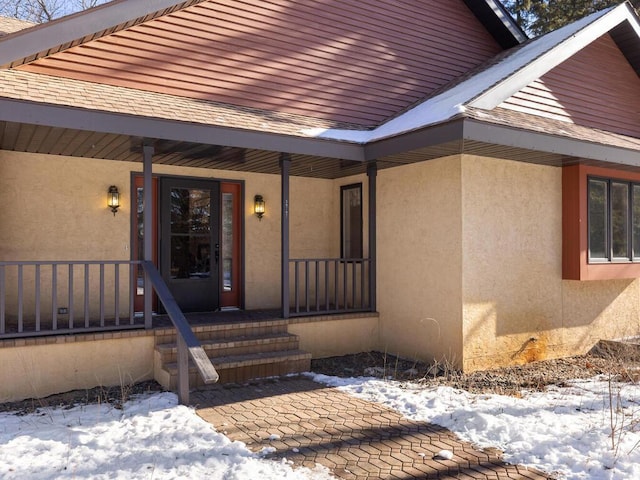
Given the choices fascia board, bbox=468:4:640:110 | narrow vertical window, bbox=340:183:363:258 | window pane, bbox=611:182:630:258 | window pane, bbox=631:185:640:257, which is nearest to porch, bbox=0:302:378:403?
narrow vertical window, bbox=340:183:363:258

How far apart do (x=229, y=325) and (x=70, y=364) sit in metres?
1.87

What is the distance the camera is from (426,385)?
600 centimetres

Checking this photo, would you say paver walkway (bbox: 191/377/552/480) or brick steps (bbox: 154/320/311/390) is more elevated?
brick steps (bbox: 154/320/311/390)

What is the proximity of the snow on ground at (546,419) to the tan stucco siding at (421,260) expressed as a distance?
1.25m

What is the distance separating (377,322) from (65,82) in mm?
5286

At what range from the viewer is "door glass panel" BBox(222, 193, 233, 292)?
8.48 meters

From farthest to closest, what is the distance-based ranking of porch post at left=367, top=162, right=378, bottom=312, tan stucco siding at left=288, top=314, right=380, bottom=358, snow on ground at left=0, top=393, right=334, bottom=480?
porch post at left=367, top=162, right=378, bottom=312, tan stucco siding at left=288, top=314, right=380, bottom=358, snow on ground at left=0, top=393, right=334, bottom=480

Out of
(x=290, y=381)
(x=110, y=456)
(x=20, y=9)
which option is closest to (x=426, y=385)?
(x=290, y=381)

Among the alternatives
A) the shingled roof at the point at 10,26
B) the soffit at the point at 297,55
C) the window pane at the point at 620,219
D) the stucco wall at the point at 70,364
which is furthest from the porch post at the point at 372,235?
the shingled roof at the point at 10,26

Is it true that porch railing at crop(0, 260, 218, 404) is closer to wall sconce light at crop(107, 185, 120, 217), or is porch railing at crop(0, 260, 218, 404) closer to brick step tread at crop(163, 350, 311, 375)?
brick step tread at crop(163, 350, 311, 375)

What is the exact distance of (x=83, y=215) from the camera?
7.25 m

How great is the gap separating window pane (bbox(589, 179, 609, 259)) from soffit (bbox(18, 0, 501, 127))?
10.4 feet

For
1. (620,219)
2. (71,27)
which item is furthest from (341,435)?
(620,219)

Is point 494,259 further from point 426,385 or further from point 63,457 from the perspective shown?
point 63,457
